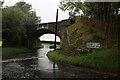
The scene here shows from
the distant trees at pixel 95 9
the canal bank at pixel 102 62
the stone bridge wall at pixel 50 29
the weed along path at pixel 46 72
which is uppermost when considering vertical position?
the distant trees at pixel 95 9

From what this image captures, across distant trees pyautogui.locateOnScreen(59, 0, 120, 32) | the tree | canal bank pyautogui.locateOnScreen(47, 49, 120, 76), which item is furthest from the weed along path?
the tree

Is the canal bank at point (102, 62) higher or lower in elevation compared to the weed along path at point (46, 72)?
higher

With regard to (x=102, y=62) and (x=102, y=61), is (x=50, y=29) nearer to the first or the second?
(x=102, y=61)

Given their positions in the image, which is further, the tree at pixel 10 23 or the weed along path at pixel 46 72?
the tree at pixel 10 23

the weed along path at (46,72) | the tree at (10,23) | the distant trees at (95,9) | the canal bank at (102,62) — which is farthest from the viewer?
the tree at (10,23)

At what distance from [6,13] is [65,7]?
1332cm

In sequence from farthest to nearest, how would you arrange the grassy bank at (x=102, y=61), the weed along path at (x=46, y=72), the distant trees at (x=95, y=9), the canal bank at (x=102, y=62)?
the distant trees at (x=95, y=9) → the grassy bank at (x=102, y=61) → the canal bank at (x=102, y=62) → the weed along path at (x=46, y=72)

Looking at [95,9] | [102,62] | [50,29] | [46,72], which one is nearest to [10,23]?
[50,29]

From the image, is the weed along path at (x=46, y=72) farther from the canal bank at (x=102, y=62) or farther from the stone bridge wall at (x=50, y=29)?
the stone bridge wall at (x=50, y=29)

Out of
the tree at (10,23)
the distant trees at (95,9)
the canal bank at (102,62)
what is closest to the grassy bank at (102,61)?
the canal bank at (102,62)

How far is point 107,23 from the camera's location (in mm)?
23438

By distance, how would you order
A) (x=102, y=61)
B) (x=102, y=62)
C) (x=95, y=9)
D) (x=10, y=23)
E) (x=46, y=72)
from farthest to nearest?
(x=10, y=23)
(x=95, y=9)
(x=102, y=61)
(x=102, y=62)
(x=46, y=72)

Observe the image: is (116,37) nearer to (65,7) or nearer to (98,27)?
(98,27)

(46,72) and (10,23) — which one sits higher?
(10,23)
